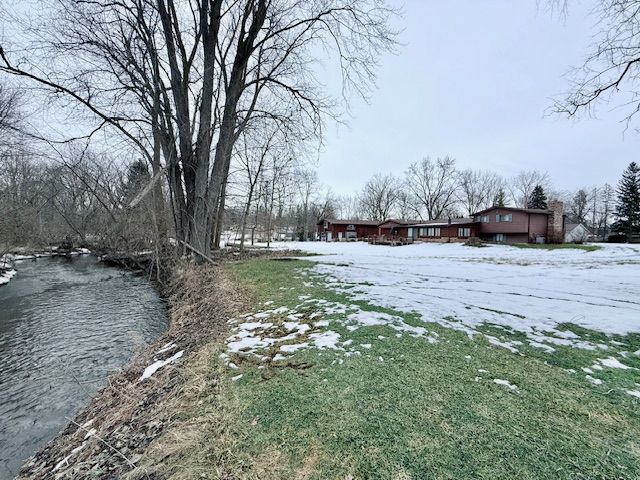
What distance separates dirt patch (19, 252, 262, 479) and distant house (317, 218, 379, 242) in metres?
40.9

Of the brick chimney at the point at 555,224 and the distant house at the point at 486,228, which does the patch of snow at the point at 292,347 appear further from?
the brick chimney at the point at 555,224

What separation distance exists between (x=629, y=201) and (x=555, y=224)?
19.6 meters

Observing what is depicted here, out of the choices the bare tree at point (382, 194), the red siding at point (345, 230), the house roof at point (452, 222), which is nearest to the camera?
the house roof at point (452, 222)

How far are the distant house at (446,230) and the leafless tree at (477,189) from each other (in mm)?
19661

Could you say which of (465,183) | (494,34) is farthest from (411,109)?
(465,183)

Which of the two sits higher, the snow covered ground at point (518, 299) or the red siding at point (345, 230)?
the red siding at point (345, 230)

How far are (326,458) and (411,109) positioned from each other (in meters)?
20.3

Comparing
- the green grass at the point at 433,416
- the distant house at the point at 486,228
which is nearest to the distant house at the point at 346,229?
the distant house at the point at 486,228

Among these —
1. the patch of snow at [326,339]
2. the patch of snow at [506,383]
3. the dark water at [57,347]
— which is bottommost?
the dark water at [57,347]

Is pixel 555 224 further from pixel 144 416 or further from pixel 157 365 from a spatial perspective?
pixel 144 416

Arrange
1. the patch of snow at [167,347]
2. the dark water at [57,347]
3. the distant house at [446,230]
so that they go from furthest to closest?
Result: the distant house at [446,230] → the patch of snow at [167,347] → the dark water at [57,347]

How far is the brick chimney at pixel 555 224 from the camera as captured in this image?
2794cm

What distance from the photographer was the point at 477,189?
183 feet

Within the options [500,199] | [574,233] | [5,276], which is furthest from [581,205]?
[5,276]
